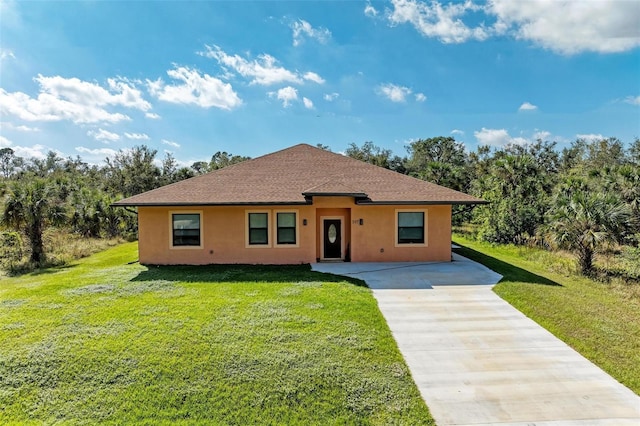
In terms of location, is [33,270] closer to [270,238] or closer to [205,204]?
[205,204]

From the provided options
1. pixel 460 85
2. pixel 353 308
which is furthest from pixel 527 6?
pixel 353 308

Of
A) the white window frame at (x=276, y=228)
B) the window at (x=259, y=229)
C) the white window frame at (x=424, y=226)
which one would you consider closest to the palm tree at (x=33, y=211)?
the window at (x=259, y=229)

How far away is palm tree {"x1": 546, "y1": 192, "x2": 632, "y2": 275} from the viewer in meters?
12.3

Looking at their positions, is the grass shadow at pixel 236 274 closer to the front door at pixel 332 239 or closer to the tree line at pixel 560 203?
the front door at pixel 332 239

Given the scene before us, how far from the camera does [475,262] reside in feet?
44.6

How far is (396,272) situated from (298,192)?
492 cm

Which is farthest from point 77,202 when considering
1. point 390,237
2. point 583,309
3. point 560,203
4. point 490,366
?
point 560,203

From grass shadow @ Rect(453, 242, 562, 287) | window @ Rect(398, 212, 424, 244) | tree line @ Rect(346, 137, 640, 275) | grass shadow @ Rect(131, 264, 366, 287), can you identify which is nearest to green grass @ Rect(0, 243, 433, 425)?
grass shadow @ Rect(131, 264, 366, 287)

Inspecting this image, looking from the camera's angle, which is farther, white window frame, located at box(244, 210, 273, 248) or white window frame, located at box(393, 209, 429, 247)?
white window frame, located at box(393, 209, 429, 247)

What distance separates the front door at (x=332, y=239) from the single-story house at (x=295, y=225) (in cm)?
4

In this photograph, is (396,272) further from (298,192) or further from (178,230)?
(178,230)

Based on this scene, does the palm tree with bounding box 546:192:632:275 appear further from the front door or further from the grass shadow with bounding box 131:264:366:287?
the grass shadow with bounding box 131:264:366:287

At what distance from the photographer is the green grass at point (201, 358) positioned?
4.72 metres

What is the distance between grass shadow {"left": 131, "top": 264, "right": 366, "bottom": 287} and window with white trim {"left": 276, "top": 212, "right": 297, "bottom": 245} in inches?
43.2
